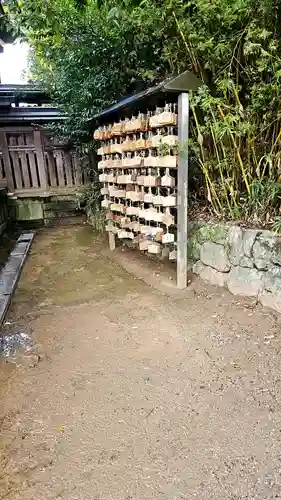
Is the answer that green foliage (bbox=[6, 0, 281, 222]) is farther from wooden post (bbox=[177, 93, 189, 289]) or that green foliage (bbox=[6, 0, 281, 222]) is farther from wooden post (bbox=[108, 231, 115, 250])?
wooden post (bbox=[108, 231, 115, 250])

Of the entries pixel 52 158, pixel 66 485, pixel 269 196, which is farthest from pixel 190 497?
pixel 52 158

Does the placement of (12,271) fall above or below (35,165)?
below

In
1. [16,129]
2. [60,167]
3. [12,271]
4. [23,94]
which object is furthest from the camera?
[23,94]

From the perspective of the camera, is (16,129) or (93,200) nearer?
(93,200)

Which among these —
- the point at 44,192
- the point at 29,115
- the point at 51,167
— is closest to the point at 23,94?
the point at 29,115

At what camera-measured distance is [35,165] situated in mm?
7324

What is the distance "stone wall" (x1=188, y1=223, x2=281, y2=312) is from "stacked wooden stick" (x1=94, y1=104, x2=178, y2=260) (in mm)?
307

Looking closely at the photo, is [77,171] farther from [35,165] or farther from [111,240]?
[111,240]

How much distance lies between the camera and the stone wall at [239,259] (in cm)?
267

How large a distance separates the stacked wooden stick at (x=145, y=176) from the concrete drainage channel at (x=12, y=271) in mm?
1441

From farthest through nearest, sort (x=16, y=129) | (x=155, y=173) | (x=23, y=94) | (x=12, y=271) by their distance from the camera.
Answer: (x=23, y=94) < (x=16, y=129) < (x=12, y=271) < (x=155, y=173)

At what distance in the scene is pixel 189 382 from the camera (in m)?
2.03

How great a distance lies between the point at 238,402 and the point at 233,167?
204 cm

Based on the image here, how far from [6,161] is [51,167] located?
0.94 meters
